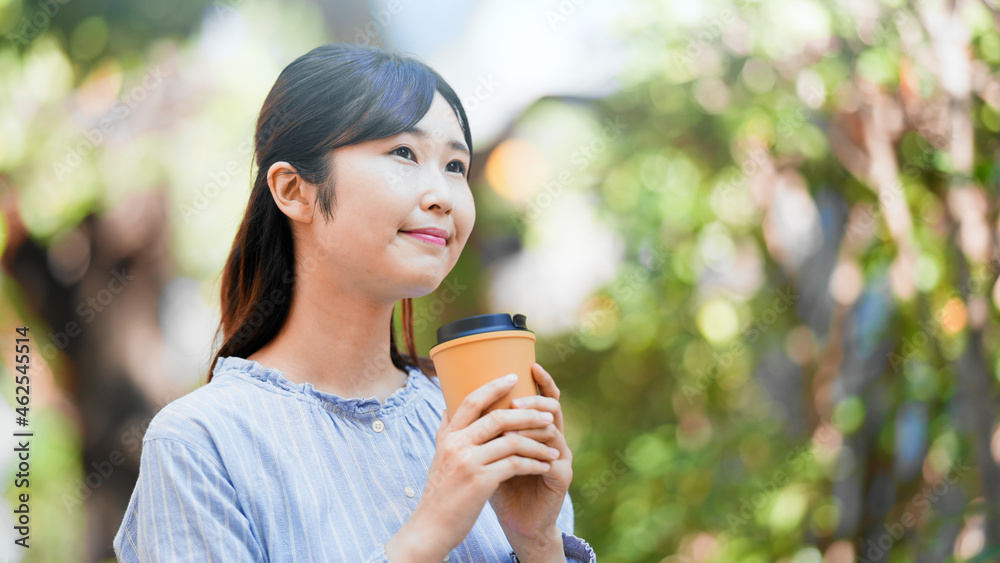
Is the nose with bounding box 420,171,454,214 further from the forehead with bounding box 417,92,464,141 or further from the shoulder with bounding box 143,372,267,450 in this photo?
the shoulder with bounding box 143,372,267,450

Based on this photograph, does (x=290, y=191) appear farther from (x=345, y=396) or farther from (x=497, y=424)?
(x=497, y=424)

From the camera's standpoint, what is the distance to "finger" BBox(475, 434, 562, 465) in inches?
30.4

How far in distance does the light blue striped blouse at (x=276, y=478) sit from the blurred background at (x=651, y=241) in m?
1.12

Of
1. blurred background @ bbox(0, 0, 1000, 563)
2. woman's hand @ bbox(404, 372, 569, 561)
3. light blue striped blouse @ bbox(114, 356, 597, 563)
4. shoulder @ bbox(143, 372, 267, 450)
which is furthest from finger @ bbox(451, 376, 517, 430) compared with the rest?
blurred background @ bbox(0, 0, 1000, 563)

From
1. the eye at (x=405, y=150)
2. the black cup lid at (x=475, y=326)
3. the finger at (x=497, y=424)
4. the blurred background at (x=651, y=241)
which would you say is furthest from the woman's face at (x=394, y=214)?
the blurred background at (x=651, y=241)

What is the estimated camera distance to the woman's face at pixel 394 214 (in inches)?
36.0

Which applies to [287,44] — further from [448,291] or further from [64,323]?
[64,323]

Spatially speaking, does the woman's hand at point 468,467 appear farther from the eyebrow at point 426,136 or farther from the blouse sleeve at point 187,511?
the eyebrow at point 426,136

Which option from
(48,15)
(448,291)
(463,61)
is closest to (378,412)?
(448,291)

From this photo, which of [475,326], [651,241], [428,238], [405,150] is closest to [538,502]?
[475,326]

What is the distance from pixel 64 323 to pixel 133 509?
1.53 metres

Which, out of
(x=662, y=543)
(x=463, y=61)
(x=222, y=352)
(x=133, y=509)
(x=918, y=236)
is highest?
(x=463, y=61)

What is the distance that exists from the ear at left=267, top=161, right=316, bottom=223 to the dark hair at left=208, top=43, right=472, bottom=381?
0.02 meters

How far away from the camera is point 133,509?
86 cm
